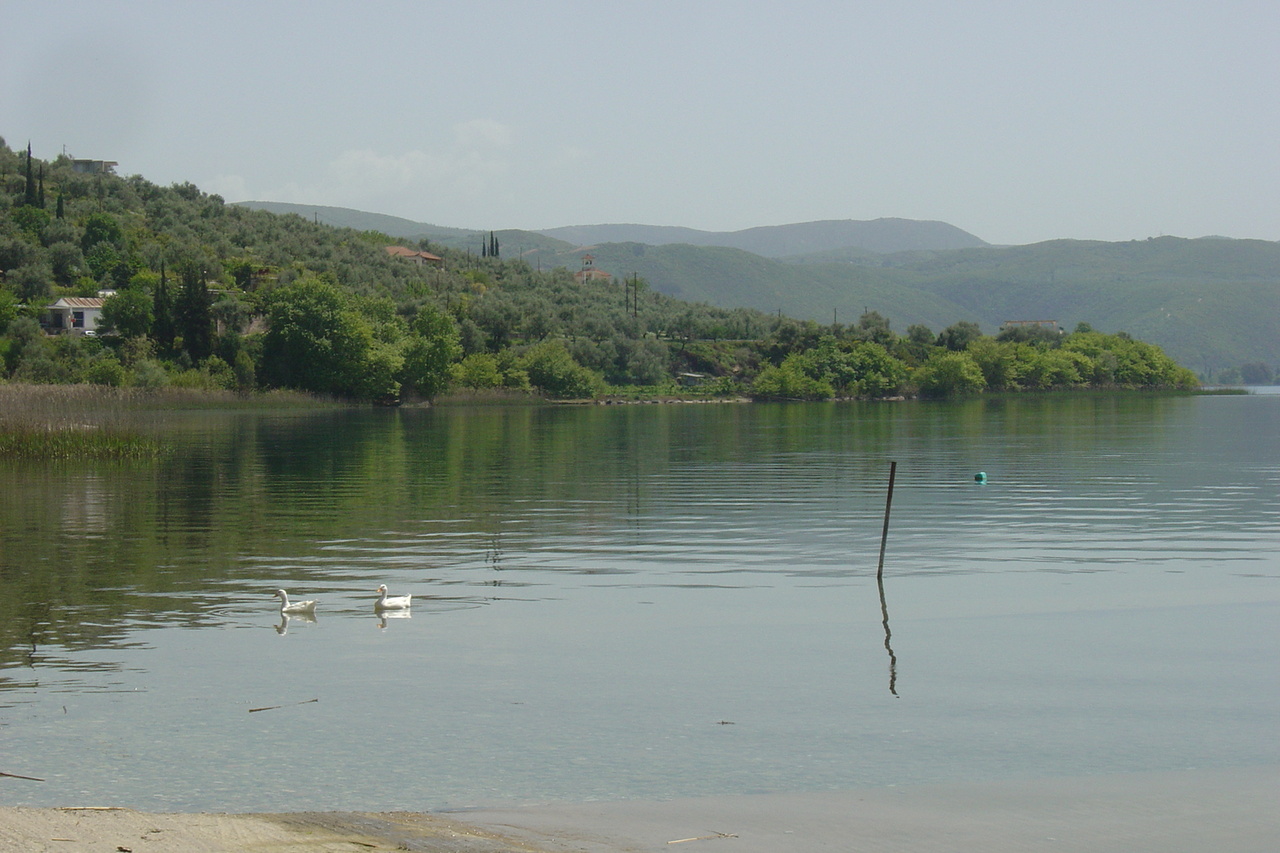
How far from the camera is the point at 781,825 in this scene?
10.8 metres

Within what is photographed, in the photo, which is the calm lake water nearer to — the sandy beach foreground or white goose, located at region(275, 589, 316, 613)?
white goose, located at region(275, 589, 316, 613)

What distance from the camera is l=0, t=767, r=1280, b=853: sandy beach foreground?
9728 millimetres

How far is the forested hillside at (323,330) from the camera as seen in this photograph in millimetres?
121688

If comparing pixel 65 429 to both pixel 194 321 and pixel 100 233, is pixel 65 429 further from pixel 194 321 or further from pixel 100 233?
pixel 100 233

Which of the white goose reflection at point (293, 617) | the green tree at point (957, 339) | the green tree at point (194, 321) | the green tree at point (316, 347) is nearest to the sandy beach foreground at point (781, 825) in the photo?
the white goose reflection at point (293, 617)

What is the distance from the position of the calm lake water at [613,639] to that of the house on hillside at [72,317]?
87796 mm

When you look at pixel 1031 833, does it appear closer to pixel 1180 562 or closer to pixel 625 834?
pixel 625 834

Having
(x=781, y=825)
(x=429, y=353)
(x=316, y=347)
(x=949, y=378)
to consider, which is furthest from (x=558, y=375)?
(x=781, y=825)

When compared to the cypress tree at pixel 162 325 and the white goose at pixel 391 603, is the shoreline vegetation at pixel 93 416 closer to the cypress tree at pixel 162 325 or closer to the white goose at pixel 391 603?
the cypress tree at pixel 162 325

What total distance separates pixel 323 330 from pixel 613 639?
11297 cm

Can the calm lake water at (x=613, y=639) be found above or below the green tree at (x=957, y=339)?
below

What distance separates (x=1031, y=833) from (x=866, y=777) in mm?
2028

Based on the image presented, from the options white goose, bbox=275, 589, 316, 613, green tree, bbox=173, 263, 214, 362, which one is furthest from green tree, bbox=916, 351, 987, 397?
white goose, bbox=275, 589, 316, 613

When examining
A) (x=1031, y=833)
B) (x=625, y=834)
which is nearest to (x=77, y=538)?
(x=625, y=834)
